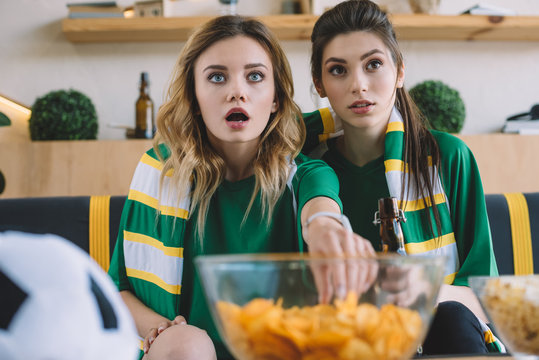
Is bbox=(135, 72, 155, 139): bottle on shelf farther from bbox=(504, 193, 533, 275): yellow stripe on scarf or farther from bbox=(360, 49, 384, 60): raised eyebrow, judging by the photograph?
bbox=(504, 193, 533, 275): yellow stripe on scarf

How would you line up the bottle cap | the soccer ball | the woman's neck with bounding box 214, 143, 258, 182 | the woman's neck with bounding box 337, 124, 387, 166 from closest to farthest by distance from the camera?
1. the soccer ball
2. the bottle cap
3. the woman's neck with bounding box 214, 143, 258, 182
4. the woman's neck with bounding box 337, 124, 387, 166

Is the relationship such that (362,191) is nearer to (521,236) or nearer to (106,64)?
(521,236)

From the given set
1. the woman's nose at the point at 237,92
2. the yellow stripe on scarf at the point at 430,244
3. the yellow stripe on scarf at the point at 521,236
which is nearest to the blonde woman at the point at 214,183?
the woman's nose at the point at 237,92

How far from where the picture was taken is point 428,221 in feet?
3.92

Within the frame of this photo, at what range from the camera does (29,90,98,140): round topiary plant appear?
6.45 ft

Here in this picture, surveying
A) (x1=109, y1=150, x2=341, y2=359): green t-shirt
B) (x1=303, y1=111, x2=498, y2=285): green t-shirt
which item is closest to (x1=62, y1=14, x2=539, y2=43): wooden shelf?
(x1=303, y1=111, x2=498, y2=285): green t-shirt

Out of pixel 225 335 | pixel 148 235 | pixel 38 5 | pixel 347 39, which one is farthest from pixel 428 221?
pixel 38 5

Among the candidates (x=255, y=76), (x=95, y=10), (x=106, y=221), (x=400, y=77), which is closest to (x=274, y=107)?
(x=255, y=76)

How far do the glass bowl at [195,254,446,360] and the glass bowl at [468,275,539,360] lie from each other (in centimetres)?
10

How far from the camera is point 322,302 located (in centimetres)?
41

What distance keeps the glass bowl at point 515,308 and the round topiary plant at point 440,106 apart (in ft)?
5.28

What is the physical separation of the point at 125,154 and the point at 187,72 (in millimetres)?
839

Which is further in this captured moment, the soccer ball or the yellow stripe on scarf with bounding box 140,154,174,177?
the yellow stripe on scarf with bounding box 140,154,174,177

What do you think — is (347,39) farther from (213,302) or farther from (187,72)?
(213,302)
